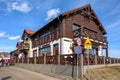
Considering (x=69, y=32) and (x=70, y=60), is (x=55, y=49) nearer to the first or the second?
(x=69, y=32)

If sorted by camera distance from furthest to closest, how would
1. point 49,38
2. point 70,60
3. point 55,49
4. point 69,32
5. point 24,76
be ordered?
point 49,38 → point 55,49 → point 69,32 → point 24,76 → point 70,60

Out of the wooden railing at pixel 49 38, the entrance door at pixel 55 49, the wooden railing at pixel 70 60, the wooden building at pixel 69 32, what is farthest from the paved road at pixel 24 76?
the wooden railing at pixel 49 38

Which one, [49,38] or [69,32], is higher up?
[69,32]

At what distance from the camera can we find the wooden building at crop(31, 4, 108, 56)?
20656 millimetres

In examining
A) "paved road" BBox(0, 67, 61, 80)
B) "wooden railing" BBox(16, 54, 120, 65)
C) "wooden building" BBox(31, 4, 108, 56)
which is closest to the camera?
"wooden railing" BBox(16, 54, 120, 65)

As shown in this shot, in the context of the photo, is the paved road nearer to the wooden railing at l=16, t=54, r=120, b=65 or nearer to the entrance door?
the wooden railing at l=16, t=54, r=120, b=65

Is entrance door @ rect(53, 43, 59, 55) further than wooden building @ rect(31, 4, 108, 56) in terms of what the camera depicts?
Yes

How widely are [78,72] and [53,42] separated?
32.1 ft

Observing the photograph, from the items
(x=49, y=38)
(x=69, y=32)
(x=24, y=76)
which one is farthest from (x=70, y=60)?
(x=49, y=38)

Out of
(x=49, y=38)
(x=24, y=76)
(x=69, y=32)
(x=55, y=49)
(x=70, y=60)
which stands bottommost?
(x=24, y=76)

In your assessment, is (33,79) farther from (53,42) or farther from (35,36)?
(35,36)

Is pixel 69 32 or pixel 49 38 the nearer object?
pixel 69 32

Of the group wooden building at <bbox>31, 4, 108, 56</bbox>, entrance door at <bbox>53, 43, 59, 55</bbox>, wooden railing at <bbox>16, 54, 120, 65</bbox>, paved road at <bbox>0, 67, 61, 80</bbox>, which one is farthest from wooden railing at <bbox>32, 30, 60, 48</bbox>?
paved road at <bbox>0, 67, 61, 80</bbox>

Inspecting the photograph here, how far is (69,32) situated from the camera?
21.3 metres
